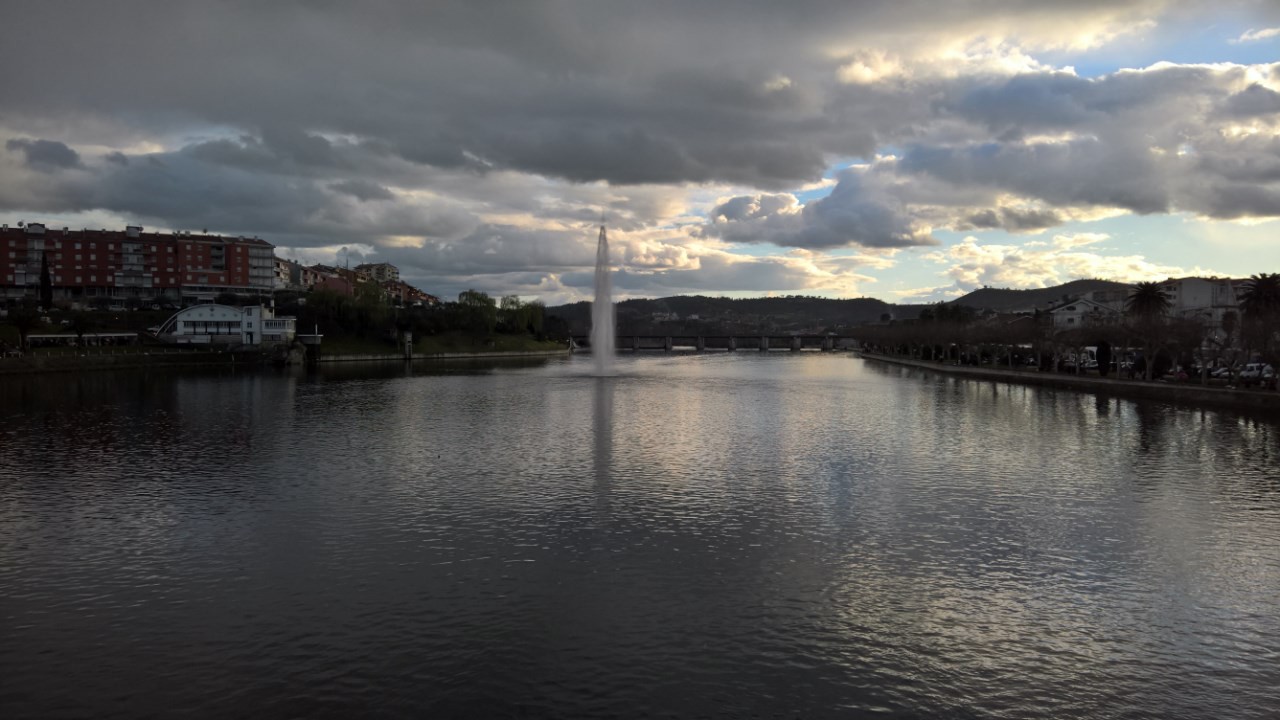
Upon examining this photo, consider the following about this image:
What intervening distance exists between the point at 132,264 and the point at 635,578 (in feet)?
A: 594

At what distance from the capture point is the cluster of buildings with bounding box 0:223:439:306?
15225 centimetres

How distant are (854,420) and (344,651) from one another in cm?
4065

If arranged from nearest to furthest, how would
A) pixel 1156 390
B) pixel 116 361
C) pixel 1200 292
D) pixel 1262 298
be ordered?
1. pixel 1156 390
2. pixel 1262 298
3. pixel 116 361
4. pixel 1200 292

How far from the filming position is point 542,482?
28516 millimetres

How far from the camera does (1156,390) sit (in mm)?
64938

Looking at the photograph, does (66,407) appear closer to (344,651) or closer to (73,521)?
(73,521)

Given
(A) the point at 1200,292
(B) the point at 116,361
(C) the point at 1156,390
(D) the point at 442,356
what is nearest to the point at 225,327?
(B) the point at 116,361

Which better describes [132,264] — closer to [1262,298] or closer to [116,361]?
[116,361]

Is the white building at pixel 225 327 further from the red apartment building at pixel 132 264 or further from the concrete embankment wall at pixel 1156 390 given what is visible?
the concrete embankment wall at pixel 1156 390

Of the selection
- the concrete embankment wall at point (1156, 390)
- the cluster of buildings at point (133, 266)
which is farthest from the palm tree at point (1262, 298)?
the cluster of buildings at point (133, 266)

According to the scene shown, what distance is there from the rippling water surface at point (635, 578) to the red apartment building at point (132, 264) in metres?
146

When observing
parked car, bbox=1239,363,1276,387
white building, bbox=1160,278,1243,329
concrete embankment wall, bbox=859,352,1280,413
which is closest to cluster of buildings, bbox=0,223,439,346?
concrete embankment wall, bbox=859,352,1280,413

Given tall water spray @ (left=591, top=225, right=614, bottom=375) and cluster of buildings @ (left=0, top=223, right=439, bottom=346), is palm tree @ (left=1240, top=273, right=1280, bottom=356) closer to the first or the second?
tall water spray @ (left=591, top=225, right=614, bottom=375)

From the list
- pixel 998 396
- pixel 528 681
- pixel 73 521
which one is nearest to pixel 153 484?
pixel 73 521
